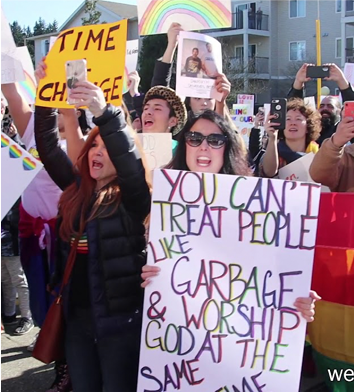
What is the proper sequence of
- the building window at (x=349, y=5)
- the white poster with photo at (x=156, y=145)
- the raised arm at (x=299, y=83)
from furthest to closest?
the building window at (x=349, y=5) < the raised arm at (x=299, y=83) < the white poster with photo at (x=156, y=145)

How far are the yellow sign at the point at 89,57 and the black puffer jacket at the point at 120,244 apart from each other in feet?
1.45

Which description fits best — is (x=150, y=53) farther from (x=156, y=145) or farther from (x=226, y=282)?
(x=226, y=282)

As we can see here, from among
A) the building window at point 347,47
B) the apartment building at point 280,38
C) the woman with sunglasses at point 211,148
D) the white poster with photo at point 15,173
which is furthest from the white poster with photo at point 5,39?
the building window at point 347,47

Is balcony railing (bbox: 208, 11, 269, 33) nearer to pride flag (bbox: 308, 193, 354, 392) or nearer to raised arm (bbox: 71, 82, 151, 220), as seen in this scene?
pride flag (bbox: 308, 193, 354, 392)

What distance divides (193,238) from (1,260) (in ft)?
9.38

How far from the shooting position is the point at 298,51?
36750 millimetres

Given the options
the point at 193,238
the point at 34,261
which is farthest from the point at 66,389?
the point at 193,238

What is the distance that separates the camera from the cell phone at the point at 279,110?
404 centimetres

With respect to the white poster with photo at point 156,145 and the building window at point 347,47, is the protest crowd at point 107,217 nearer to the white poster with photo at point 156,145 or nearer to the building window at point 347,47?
the white poster with photo at point 156,145

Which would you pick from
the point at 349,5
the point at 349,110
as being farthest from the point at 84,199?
the point at 349,5

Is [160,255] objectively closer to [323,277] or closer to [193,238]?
[193,238]

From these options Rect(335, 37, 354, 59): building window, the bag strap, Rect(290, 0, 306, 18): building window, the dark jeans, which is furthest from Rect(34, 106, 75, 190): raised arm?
Rect(290, 0, 306, 18): building window

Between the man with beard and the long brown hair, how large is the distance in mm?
2337

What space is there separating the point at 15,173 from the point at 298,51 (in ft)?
119
